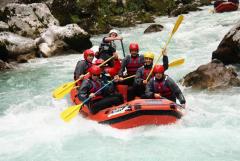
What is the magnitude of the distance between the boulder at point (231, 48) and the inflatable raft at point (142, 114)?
14.8ft

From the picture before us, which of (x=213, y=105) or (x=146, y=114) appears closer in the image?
(x=146, y=114)

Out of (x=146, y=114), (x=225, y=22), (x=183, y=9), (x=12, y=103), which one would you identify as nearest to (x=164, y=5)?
(x=183, y=9)

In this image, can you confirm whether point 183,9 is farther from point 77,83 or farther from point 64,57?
point 77,83

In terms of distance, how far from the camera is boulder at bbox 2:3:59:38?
18.0 meters

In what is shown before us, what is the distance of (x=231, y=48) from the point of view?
12078 mm

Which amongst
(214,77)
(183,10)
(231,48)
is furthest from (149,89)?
(183,10)

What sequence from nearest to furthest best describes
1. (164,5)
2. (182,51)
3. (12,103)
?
(12,103), (182,51), (164,5)

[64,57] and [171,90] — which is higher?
[171,90]

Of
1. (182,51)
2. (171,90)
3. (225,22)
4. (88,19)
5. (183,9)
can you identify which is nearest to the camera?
(171,90)

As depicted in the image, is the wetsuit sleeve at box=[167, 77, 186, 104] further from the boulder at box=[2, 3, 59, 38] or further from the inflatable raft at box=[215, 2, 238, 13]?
the inflatable raft at box=[215, 2, 238, 13]

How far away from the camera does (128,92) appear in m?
8.94

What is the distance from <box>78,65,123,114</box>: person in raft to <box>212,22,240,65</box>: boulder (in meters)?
4.80

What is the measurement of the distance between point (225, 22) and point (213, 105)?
429 inches

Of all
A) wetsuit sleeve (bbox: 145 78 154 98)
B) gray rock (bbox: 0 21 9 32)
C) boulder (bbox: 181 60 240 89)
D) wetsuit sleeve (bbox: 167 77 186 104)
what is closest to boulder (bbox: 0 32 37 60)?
gray rock (bbox: 0 21 9 32)
